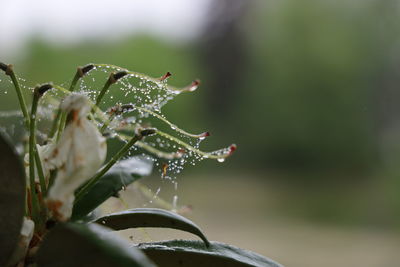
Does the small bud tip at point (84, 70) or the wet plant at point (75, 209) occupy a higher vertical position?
the small bud tip at point (84, 70)

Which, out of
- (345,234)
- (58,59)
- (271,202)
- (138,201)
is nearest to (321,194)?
(271,202)

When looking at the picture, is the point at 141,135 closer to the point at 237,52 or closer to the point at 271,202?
the point at 271,202

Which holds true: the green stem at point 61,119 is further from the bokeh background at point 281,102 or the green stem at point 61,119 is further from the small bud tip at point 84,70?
the bokeh background at point 281,102

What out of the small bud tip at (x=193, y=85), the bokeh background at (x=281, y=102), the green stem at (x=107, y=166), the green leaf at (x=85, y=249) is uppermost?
the bokeh background at (x=281, y=102)

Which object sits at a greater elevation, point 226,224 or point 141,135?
point 226,224

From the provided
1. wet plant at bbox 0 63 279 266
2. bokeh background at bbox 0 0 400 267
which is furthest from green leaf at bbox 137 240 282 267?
bokeh background at bbox 0 0 400 267

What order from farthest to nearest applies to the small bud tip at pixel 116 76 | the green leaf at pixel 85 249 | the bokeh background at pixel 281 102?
1. the bokeh background at pixel 281 102
2. the small bud tip at pixel 116 76
3. the green leaf at pixel 85 249

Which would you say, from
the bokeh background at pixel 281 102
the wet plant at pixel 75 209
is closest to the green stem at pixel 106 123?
the wet plant at pixel 75 209

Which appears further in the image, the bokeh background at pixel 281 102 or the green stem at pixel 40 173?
the bokeh background at pixel 281 102
